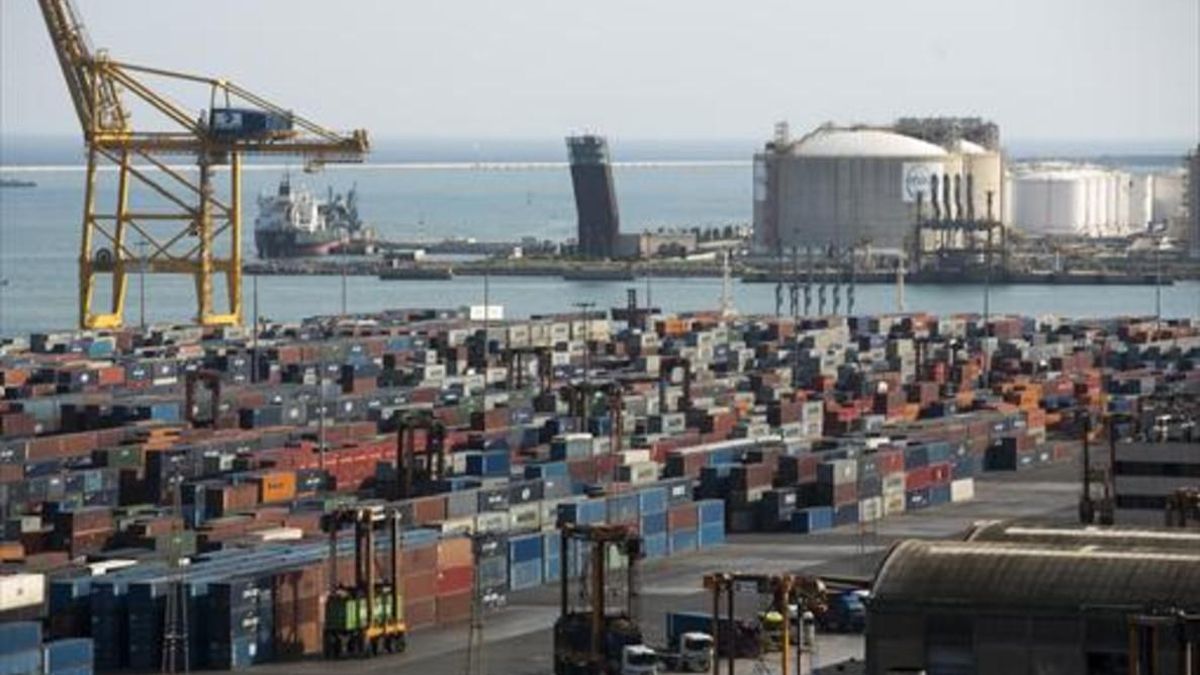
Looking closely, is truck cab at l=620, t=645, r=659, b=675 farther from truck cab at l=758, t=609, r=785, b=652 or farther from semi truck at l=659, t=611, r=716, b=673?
truck cab at l=758, t=609, r=785, b=652

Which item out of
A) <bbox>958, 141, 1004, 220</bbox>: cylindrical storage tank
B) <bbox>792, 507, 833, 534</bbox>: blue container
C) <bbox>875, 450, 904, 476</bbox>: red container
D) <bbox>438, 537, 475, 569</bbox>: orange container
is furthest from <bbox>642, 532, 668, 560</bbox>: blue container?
<bbox>958, 141, 1004, 220</bbox>: cylindrical storage tank

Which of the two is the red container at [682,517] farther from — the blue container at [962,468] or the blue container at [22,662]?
the blue container at [22,662]

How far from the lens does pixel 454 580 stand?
74.0ft

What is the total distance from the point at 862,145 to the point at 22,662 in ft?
193

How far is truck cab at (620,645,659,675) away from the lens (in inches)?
766

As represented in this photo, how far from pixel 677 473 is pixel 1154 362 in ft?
51.4

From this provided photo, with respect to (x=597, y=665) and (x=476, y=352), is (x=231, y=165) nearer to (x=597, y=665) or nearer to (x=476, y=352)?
(x=476, y=352)

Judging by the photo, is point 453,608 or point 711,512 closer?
point 453,608

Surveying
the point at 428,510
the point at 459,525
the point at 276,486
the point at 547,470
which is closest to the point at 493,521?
the point at 428,510

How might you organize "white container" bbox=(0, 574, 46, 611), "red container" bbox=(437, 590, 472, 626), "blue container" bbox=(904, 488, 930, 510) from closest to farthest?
"white container" bbox=(0, 574, 46, 611) < "red container" bbox=(437, 590, 472, 626) < "blue container" bbox=(904, 488, 930, 510)

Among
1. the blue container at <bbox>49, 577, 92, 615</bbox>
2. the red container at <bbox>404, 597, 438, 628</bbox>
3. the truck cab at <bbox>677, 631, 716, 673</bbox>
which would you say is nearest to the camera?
the truck cab at <bbox>677, 631, 716, 673</bbox>

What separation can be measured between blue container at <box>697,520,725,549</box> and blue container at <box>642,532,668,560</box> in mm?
518

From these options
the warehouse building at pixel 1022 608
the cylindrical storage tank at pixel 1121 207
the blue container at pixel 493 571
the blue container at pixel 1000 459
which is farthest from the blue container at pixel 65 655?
the cylindrical storage tank at pixel 1121 207

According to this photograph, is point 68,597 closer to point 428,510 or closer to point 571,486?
point 428,510
